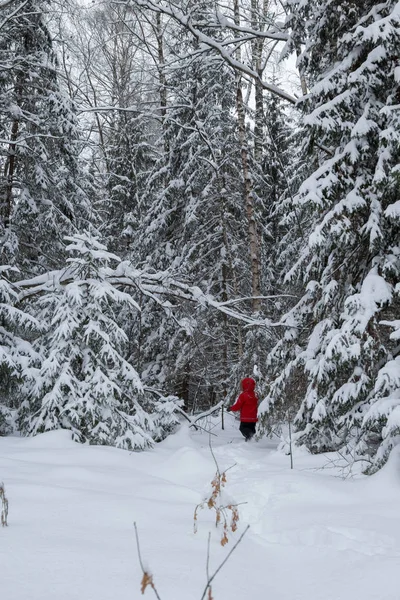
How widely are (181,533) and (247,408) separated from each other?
6985mm

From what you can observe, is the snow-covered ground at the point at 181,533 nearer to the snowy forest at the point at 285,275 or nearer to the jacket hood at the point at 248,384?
the snowy forest at the point at 285,275

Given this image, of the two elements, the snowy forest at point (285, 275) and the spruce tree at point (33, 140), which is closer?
the snowy forest at point (285, 275)

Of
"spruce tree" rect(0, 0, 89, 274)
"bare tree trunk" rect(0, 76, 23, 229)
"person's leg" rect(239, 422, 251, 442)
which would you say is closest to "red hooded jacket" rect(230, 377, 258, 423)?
"person's leg" rect(239, 422, 251, 442)

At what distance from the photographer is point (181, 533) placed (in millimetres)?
3232

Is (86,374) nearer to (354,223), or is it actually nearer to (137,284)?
(137,284)

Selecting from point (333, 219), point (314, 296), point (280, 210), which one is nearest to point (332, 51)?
point (333, 219)

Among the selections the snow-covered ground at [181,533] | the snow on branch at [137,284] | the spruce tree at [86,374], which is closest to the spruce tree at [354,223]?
the snow-covered ground at [181,533]

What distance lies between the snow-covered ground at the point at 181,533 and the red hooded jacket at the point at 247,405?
4.29m

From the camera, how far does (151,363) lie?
46.5 feet

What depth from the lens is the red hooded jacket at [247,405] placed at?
10.1 meters

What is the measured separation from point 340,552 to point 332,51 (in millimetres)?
6461

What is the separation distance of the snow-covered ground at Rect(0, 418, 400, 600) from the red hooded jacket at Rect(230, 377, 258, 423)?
4.29m

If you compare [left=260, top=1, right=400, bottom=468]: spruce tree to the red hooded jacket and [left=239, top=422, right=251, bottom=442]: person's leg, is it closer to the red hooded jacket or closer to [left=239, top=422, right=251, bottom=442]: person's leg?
the red hooded jacket

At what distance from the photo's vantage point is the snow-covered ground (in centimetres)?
243
